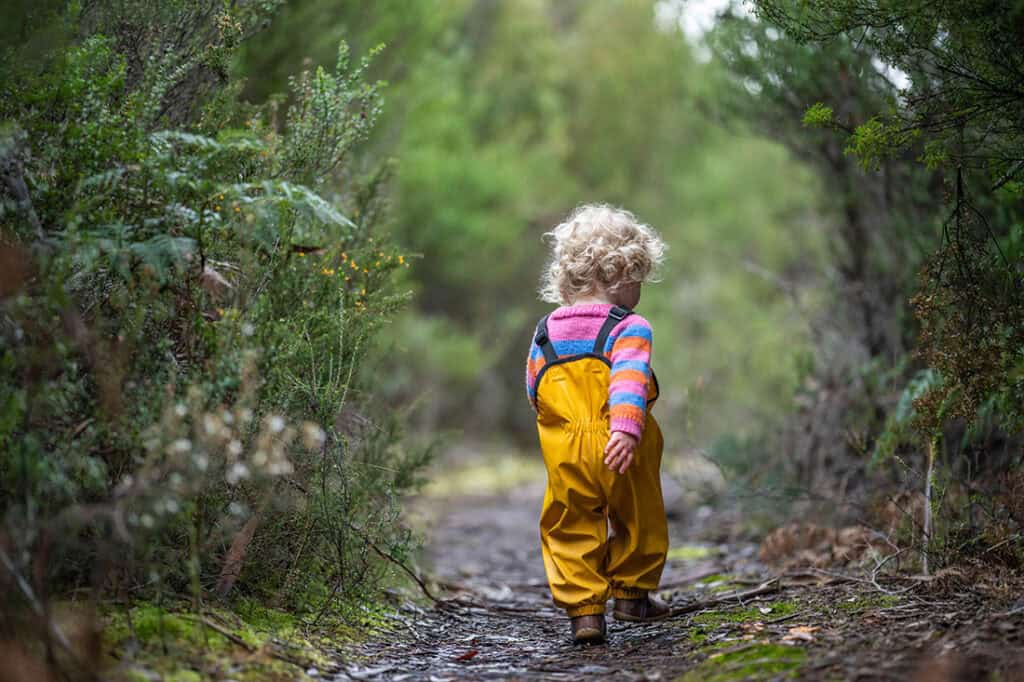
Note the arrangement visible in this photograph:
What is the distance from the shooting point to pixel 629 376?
349 cm

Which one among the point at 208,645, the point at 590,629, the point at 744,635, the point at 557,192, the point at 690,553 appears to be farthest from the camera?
the point at 557,192

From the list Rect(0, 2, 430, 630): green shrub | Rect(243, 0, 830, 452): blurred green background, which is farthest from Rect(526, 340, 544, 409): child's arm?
Rect(243, 0, 830, 452): blurred green background

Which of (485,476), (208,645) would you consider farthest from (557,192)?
(208,645)

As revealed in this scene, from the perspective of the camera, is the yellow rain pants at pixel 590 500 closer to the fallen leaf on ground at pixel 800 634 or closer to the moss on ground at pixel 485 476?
the fallen leaf on ground at pixel 800 634

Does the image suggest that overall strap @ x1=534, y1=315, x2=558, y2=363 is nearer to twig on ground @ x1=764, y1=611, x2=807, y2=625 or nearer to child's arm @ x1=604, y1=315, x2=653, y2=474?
child's arm @ x1=604, y1=315, x2=653, y2=474

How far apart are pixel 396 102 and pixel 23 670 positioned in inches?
269

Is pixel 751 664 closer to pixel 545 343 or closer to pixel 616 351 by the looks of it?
pixel 616 351

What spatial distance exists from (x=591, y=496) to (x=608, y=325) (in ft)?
2.16

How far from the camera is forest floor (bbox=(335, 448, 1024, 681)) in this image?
8.53 ft

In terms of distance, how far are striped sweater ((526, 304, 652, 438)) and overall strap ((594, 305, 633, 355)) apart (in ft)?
0.05

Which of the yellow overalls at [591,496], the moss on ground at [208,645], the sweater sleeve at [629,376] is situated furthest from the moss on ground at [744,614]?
the moss on ground at [208,645]

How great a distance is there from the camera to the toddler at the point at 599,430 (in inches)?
140

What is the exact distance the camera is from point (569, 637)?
3852 millimetres

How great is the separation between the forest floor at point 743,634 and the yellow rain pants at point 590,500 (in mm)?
228
